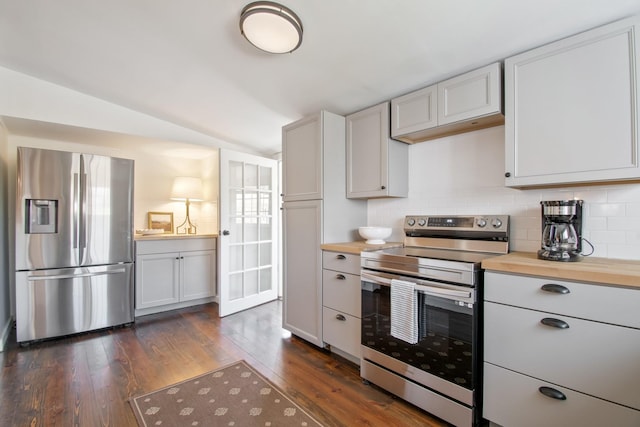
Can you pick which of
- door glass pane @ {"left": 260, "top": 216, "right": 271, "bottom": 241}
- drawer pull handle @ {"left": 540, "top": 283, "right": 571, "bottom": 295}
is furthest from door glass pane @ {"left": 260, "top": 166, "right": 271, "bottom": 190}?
drawer pull handle @ {"left": 540, "top": 283, "right": 571, "bottom": 295}

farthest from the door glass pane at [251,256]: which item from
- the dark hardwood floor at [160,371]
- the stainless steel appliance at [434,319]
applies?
the stainless steel appliance at [434,319]

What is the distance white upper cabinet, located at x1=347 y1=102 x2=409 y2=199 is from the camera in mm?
2351

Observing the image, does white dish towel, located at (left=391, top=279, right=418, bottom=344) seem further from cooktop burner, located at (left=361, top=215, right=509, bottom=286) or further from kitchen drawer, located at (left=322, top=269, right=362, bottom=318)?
kitchen drawer, located at (left=322, top=269, right=362, bottom=318)

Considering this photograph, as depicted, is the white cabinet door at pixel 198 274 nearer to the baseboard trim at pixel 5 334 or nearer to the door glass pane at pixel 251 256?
the door glass pane at pixel 251 256

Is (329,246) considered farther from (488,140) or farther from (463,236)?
(488,140)

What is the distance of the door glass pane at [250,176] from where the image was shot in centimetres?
357

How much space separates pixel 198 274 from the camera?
3.64m

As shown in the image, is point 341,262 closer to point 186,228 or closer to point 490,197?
point 490,197

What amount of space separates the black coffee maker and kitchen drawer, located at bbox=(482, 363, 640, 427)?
63 centimetres

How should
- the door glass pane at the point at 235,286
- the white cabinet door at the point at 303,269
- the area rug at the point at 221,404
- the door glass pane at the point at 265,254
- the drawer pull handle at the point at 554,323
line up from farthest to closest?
the door glass pane at the point at 265,254
the door glass pane at the point at 235,286
the white cabinet door at the point at 303,269
the area rug at the point at 221,404
the drawer pull handle at the point at 554,323

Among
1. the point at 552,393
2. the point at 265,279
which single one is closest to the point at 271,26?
the point at 552,393

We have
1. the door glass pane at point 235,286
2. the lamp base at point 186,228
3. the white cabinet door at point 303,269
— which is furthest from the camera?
the lamp base at point 186,228

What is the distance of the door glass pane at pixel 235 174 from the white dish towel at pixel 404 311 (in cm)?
235

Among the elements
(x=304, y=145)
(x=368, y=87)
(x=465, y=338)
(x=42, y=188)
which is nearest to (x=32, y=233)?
(x=42, y=188)
